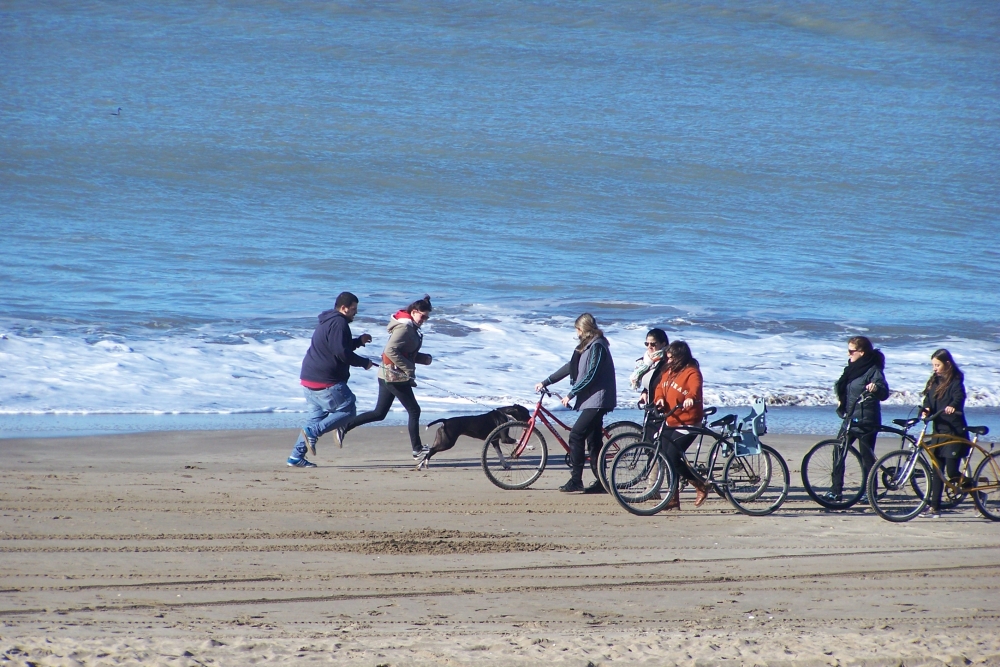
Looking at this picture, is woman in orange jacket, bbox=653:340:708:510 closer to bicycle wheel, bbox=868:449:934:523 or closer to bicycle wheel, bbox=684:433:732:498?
bicycle wheel, bbox=684:433:732:498

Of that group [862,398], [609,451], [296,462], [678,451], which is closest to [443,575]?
[678,451]

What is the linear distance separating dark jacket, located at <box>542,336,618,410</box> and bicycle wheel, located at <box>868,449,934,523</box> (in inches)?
79.9

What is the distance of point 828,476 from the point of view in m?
7.66

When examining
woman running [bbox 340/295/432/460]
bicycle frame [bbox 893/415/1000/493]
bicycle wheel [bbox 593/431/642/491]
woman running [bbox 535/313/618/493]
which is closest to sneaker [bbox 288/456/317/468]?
woman running [bbox 340/295/432/460]

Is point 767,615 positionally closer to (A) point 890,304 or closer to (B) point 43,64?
(A) point 890,304

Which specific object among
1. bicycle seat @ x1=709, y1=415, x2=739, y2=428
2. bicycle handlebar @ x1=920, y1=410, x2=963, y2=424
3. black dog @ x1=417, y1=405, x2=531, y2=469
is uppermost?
bicycle handlebar @ x1=920, y1=410, x2=963, y2=424

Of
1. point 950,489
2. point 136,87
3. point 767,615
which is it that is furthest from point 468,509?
point 136,87

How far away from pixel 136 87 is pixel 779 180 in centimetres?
2703

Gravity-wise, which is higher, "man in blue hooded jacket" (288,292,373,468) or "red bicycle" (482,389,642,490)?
"man in blue hooded jacket" (288,292,373,468)

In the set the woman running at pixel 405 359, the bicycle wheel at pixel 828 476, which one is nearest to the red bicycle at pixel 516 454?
the woman running at pixel 405 359

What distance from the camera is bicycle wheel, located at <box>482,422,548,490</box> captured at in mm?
8125

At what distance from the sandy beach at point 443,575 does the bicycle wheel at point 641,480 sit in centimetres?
13

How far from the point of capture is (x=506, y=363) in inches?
571

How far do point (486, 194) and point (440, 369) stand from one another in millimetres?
20528
